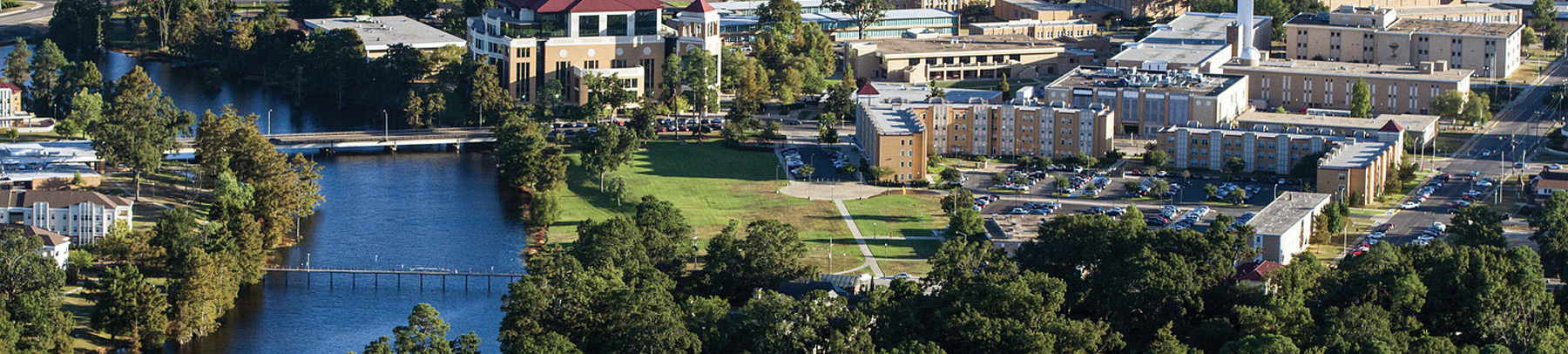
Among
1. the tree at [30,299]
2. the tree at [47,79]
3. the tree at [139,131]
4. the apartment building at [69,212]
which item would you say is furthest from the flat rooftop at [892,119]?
the tree at [47,79]

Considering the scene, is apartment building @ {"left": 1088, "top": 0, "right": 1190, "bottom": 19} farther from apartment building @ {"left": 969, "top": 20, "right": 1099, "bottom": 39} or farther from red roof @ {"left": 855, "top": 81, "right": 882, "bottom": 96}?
red roof @ {"left": 855, "top": 81, "right": 882, "bottom": 96}

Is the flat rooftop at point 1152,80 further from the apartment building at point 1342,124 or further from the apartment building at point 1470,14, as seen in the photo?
the apartment building at point 1470,14

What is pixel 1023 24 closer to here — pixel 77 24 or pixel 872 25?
pixel 872 25

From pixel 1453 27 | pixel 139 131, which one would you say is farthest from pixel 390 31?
pixel 1453 27

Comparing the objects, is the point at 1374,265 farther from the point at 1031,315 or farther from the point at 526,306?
the point at 526,306

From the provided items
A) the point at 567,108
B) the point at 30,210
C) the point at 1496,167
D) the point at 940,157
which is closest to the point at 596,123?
the point at 567,108

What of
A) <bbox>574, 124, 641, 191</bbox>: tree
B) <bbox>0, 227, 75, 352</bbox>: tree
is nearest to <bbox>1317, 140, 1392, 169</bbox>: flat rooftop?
<bbox>574, 124, 641, 191</bbox>: tree
